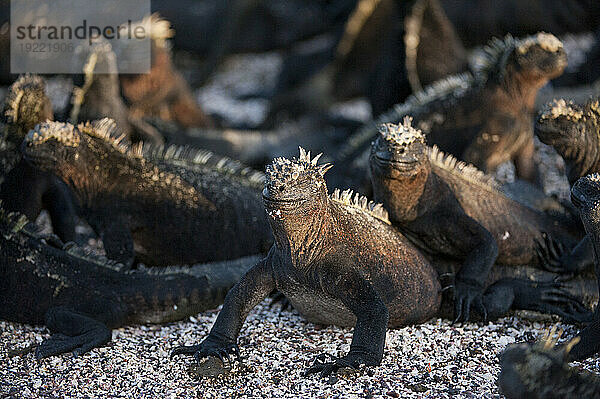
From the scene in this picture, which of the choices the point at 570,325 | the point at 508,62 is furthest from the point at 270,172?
the point at 508,62

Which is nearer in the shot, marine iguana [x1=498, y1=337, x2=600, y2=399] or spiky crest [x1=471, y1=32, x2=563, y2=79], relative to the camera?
marine iguana [x1=498, y1=337, x2=600, y2=399]

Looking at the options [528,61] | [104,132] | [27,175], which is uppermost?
[528,61]

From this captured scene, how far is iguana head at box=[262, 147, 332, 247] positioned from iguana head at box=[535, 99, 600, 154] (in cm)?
141

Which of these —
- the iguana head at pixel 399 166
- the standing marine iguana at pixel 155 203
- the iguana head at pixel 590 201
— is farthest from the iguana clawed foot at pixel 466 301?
the standing marine iguana at pixel 155 203

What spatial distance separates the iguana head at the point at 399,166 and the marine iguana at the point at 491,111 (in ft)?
5.32

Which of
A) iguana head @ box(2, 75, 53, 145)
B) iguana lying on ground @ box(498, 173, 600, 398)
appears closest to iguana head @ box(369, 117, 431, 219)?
iguana lying on ground @ box(498, 173, 600, 398)

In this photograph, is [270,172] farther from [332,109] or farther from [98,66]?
[332,109]

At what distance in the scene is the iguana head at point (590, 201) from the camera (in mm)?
3291

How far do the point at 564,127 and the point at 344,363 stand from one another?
1.78 meters

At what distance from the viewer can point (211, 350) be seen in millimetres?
3551

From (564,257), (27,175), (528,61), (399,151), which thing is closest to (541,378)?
(399,151)

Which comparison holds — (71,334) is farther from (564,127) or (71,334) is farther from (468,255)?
(564,127)

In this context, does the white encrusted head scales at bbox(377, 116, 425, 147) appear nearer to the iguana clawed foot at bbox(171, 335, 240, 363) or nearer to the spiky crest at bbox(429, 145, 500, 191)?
the spiky crest at bbox(429, 145, 500, 191)

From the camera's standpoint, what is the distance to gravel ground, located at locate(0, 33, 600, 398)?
3.29 m
